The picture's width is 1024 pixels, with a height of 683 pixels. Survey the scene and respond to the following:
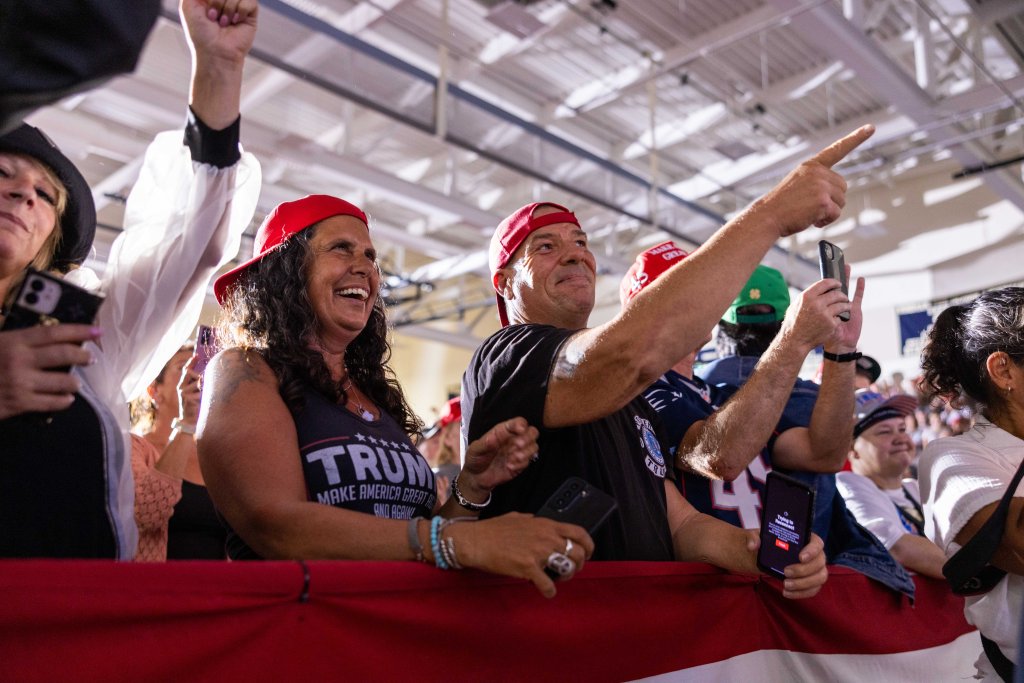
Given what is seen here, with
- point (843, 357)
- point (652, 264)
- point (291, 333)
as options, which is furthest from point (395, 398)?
point (843, 357)

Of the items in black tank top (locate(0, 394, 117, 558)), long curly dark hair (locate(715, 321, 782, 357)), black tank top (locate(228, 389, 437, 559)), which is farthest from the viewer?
long curly dark hair (locate(715, 321, 782, 357))

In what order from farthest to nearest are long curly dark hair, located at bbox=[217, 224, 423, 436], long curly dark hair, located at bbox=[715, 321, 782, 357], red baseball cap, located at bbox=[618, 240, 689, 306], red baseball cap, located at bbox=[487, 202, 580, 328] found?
long curly dark hair, located at bbox=[715, 321, 782, 357] → red baseball cap, located at bbox=[618, 240, 689, 306] → red baseball cap, located at bbox=[487, 202, 580, 328] → long curly dark hair, located at bbox=[217, 224, 423, 436]

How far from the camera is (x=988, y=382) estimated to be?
6.15ft

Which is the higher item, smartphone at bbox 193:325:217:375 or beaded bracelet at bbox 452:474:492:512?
smartphone at bbox 193:325:217:375

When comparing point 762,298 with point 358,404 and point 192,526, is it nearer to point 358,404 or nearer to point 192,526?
point 358,404

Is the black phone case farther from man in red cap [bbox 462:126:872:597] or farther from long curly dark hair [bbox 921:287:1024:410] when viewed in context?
long curly dark hair [bbox 921:287:1024:410]

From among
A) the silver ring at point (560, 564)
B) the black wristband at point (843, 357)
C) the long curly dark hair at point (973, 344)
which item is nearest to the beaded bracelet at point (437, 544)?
the silver ring at point (560, 564)

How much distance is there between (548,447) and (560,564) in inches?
18.2

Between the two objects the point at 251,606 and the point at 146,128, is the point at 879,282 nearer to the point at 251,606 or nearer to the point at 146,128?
the point at 146,128

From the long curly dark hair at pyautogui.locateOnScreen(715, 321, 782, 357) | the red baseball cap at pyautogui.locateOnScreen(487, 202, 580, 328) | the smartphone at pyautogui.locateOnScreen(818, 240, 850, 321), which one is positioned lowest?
the long curly dark hair at pyautogui.locateOnScreen(715, 321, 782, 357)

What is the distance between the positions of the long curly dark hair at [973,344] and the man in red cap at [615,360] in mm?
659

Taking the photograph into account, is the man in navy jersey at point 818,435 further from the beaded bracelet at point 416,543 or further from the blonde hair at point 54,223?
the blonde hair at point 54,223

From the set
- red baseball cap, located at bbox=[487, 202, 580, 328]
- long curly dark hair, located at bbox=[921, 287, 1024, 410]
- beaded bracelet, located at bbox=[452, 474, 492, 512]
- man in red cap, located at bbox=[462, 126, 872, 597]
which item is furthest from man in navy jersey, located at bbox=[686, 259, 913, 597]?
beaded bracelet, located at bbox=[452, 474, 492, 512]

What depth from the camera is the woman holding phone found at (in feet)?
3.41
